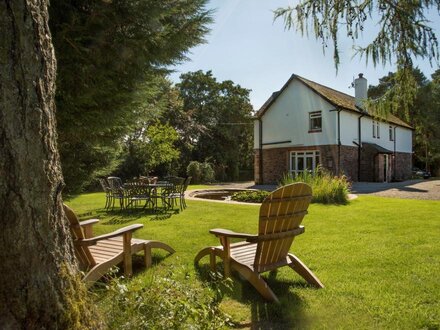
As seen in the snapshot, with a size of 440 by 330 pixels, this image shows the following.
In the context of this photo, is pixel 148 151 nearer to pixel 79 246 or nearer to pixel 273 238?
pixel 79 246

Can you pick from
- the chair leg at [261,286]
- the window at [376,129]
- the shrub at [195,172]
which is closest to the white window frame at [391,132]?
the window at [376,129]

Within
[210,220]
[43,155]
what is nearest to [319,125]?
[210,220]

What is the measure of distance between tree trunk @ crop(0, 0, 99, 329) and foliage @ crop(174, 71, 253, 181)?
2941cm

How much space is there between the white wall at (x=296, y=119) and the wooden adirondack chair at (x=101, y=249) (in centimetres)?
1720

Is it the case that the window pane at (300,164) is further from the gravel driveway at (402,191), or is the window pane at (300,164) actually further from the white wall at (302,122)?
the gravel driveway at (402,191)

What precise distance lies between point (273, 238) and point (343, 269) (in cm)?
150

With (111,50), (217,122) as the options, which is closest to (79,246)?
(111,50)

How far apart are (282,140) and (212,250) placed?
19.0 metres

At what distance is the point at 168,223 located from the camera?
7664 mm

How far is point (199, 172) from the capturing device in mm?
25844

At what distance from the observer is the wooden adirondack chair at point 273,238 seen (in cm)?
329

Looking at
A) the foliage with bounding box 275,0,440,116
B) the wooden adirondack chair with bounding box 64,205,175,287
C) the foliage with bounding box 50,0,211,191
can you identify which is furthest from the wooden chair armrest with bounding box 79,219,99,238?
the foliage with bounding box 275,0,440,116

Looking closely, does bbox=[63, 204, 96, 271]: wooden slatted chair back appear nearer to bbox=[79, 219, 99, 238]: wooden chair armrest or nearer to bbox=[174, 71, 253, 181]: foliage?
bbox=[79, 219, 99, 238]: wooden chair armrest

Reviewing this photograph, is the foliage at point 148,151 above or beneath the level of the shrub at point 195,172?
above
